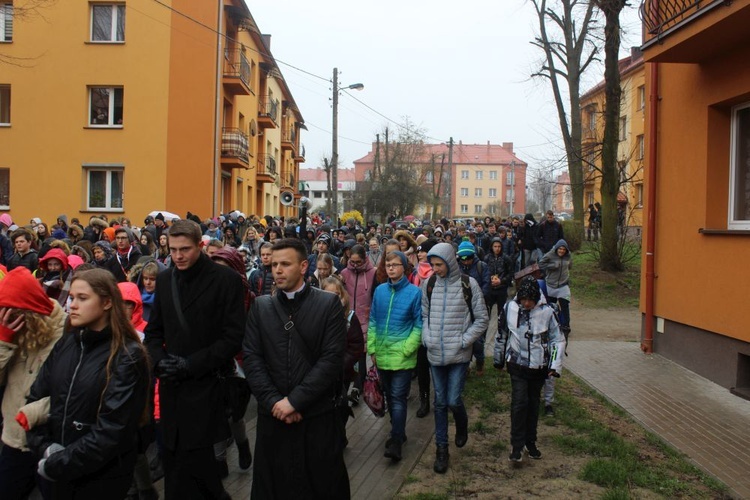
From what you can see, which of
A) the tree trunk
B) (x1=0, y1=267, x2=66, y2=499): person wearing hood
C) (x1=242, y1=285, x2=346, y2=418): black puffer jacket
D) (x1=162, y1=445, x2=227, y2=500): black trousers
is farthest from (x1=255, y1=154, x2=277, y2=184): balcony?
(x1=242, y1=285, x2=346, y2=418): black puffer jacket

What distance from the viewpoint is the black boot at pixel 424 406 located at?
7.51m

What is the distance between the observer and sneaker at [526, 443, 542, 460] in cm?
599

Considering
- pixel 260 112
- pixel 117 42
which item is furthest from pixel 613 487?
pixel 260 112

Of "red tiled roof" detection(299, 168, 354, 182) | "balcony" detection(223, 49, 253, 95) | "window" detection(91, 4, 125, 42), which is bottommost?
"balcony" detection(223, 49, 253, 95)

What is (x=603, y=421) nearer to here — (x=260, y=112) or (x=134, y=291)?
(x=134, y=291)

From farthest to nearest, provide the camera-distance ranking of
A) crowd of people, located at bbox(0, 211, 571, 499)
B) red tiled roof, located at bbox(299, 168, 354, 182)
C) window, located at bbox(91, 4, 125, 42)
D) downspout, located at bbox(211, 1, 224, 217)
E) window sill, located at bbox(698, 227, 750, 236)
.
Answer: red tiled roof, located at bbox(299, 168, 354, 182)
downspout, located at bbox(211, 1, 224, 217)
window, located at bbox(91, 4, 125, 42)
window sill, located at bbox(698, 227, 750, 236)
crowd of people, located at bbox(0, 211, 571, 499)

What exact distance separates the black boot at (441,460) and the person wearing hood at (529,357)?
24.0 inches

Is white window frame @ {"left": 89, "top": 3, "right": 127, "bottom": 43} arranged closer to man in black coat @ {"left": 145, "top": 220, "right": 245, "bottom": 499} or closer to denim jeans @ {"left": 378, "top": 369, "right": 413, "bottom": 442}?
denim jeans @ {"left": 378, "top": 369, "right": 413, "bottom": 442}

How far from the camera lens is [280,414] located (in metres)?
3.75

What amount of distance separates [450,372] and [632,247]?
1560 cm

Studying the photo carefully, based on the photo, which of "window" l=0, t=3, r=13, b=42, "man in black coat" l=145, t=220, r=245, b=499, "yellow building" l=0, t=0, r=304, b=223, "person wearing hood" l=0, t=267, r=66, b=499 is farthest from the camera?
"window" l=0, t=3, r=13, b=42

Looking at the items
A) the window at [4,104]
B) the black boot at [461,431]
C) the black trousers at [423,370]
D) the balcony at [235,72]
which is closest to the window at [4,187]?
the window at [4,104]

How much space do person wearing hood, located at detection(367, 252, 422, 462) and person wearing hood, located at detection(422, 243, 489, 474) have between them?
0.44ft

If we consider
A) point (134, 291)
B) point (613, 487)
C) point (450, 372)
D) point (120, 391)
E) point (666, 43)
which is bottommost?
point (613, 487)
